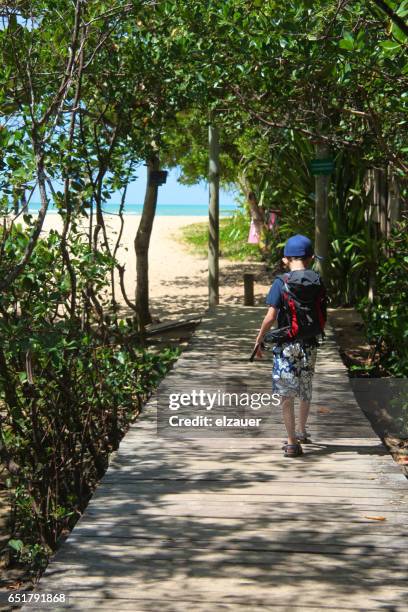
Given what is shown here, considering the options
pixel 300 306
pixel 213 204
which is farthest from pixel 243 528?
pixel 213 204

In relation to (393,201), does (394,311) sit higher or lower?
lower

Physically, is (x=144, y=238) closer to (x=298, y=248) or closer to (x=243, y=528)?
(x=298, y=248)

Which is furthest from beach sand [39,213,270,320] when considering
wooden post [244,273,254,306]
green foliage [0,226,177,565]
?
green foliage [0,226,177,565]

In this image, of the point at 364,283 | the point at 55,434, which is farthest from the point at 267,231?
the point at 55,434

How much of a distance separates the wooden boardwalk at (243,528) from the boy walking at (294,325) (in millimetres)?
455

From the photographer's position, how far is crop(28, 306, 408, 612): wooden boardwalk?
4129 millimetres

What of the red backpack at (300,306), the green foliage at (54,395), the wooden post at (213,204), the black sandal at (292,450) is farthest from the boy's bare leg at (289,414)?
the wooden post at (213,204)

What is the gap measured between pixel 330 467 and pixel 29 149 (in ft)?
9.30

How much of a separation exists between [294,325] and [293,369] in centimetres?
30

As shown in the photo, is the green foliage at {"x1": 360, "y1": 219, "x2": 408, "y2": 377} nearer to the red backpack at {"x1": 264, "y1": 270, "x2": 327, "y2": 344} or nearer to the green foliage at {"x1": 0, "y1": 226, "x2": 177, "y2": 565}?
the green foliage at {"x1": 0, "y1": 226, "x2": 177, "y2": 565}

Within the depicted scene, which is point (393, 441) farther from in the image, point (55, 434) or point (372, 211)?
point (372, 211)

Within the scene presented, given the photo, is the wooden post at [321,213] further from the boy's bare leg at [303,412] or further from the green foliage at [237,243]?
the green foliage at [237,243]

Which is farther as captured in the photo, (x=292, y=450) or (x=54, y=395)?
(x=54, y=395)

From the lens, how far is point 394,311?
9328mm
